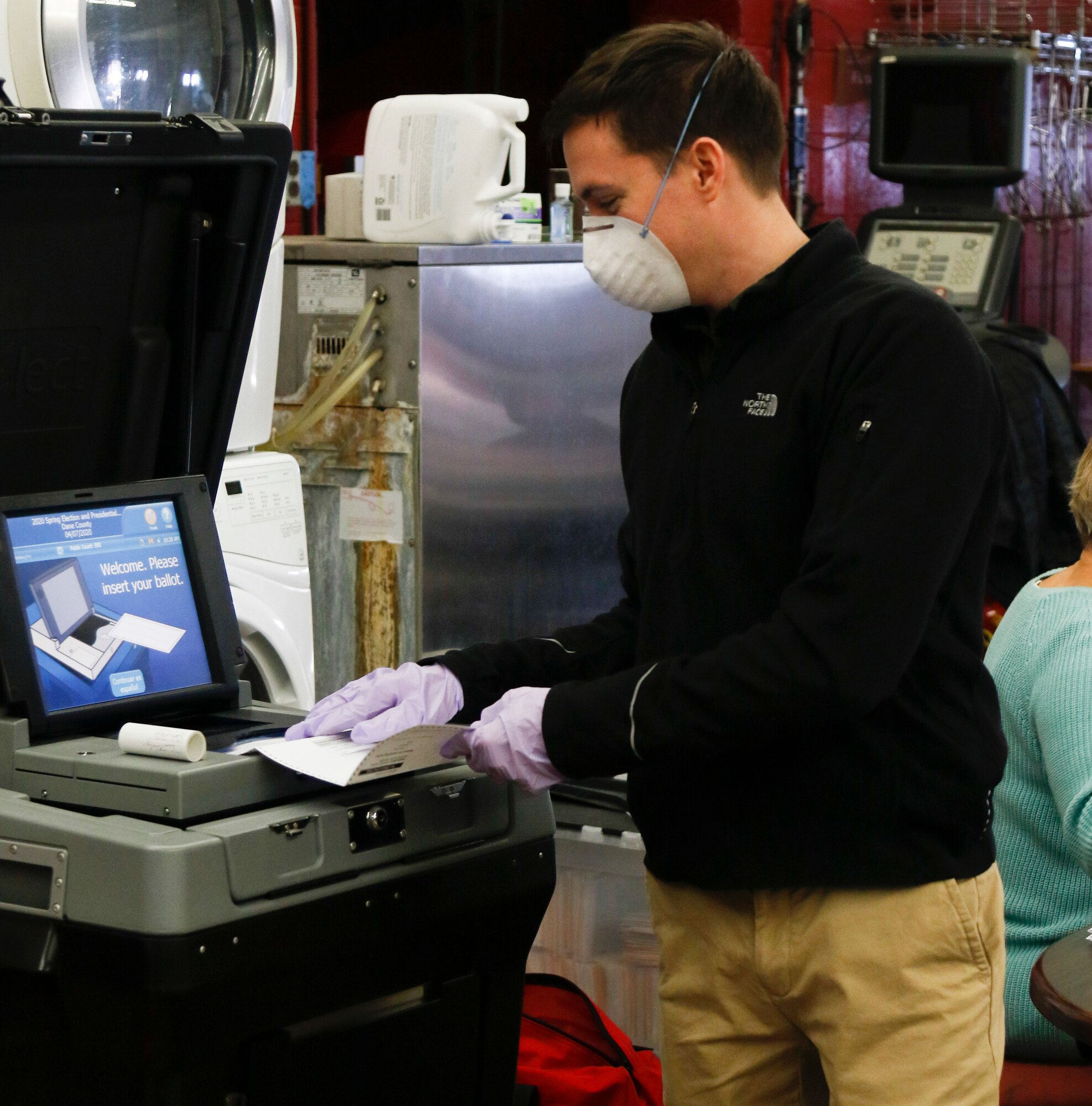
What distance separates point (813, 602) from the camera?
1.44 meters

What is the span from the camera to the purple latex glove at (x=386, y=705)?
61.6 inches

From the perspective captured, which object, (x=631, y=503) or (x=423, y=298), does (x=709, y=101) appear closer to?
(x=631, y=503)

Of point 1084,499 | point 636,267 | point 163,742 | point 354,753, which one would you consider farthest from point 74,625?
point 1084,499

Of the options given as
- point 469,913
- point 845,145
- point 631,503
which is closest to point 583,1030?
point 469,913

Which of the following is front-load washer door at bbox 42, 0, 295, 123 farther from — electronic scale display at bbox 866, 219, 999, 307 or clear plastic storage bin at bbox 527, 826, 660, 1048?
electronic scale display at bbox 866, 219, 999, 307

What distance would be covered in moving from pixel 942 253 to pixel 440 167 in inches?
83.2

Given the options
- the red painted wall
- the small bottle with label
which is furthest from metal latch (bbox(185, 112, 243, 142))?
the red painted wall

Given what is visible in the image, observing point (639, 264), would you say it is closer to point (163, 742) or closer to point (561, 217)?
point (163, 742)

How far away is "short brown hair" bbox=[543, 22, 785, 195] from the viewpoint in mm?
1581

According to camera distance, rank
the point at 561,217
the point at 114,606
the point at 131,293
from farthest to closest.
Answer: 1. the point at 561,217
2. the point at 131,293
3. the point at 114,606

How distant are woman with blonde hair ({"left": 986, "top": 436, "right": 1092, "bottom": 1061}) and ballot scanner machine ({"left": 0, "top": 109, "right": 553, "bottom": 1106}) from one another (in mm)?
681

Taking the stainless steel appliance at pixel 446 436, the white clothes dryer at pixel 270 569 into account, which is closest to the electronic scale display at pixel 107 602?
the white clothes dryer at pixel 270 569

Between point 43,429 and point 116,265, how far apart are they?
0.63ft

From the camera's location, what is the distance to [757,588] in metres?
1.57
